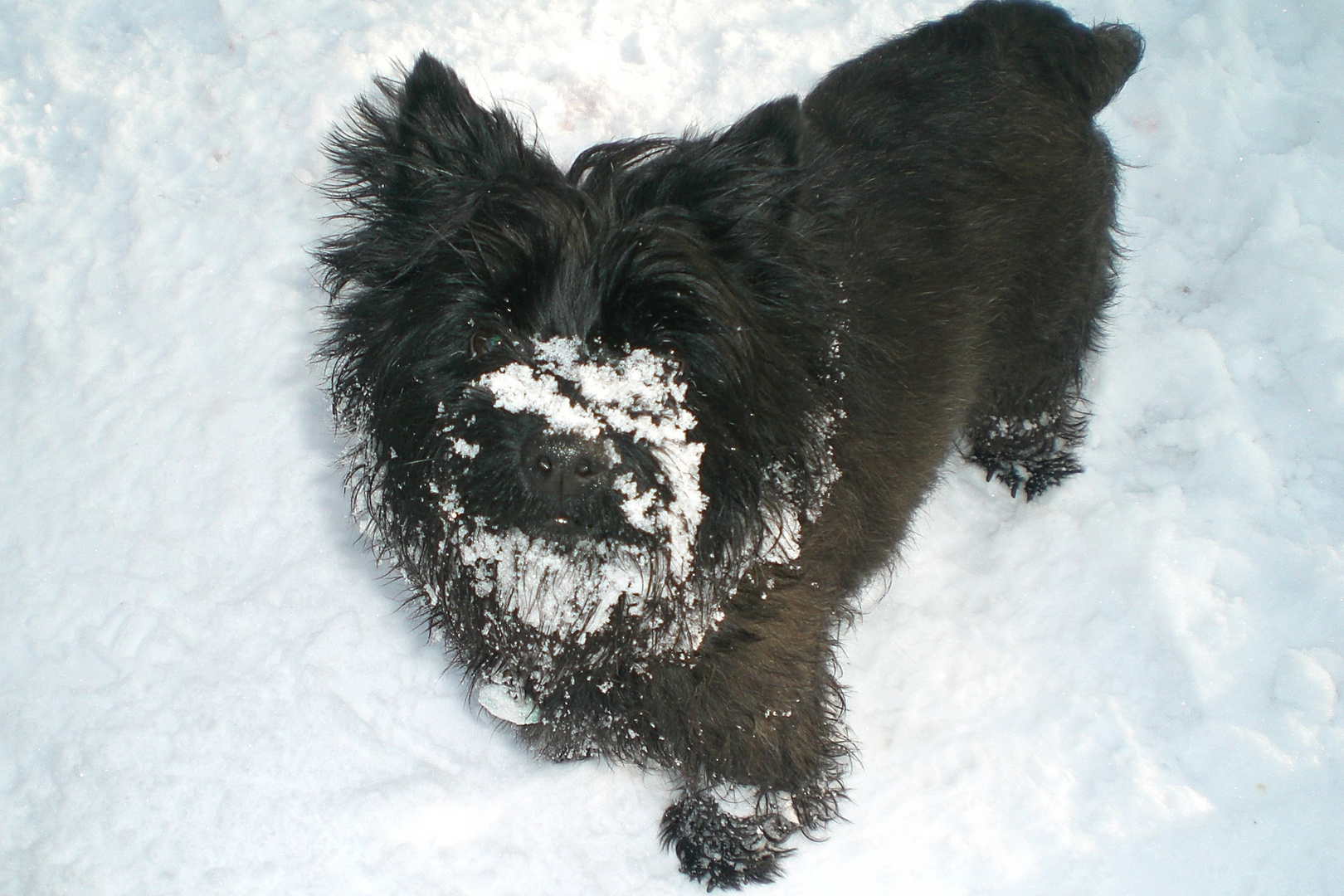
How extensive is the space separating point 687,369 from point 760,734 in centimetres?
119

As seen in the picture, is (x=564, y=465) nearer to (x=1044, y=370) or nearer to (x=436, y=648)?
A: (x=436, y=648)

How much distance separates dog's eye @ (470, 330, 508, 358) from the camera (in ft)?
5.97

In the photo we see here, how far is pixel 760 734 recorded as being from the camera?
2.43 m

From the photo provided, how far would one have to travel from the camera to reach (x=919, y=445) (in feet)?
8.87

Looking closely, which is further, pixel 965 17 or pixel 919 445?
pixel 965 17

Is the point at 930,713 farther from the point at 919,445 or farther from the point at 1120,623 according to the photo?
the point at 919,445

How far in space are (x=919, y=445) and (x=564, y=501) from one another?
1.41 m

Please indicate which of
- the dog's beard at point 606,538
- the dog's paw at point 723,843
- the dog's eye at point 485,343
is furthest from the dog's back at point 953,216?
the dog's paw at point 723,843

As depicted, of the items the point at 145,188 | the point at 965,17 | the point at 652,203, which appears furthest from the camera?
the point at 145,188

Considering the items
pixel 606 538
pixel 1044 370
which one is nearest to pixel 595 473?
pixel 606 538

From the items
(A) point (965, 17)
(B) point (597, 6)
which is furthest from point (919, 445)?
(B) point (597, 6)

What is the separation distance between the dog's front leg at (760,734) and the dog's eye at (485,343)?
3.00 ft

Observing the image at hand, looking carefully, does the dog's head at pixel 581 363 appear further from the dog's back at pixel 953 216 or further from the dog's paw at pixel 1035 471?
the dog's paw at pixel 1035 471

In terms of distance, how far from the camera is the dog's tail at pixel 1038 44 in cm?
291
